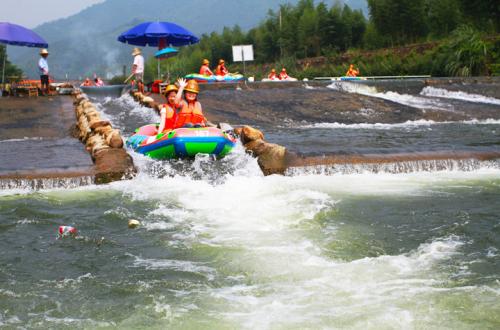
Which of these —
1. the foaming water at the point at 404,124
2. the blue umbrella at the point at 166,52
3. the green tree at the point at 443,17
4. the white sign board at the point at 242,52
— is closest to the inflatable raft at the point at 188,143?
the foaming water at the point at 404,124

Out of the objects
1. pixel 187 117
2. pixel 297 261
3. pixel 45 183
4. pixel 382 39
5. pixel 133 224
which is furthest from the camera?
pixel 382 39

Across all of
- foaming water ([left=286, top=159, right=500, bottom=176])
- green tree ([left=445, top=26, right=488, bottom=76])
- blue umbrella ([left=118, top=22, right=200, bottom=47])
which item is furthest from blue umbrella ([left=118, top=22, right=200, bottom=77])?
green tree ([left=445, top=26, right=488, bottom=76])

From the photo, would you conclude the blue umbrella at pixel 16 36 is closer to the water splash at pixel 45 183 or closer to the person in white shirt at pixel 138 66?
the person in white shirt at pixel 138 66

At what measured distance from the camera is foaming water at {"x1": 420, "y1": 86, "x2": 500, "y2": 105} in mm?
19000

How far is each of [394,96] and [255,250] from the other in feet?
48.7

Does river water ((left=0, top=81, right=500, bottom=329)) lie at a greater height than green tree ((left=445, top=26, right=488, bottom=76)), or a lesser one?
lesser

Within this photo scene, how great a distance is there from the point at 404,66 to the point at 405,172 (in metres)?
22.5

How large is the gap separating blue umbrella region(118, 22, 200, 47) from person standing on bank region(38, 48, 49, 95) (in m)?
2.17

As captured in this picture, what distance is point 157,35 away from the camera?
18.3m

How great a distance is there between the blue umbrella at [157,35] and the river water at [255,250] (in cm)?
952

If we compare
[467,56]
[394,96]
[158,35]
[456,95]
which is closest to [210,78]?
[158,35]

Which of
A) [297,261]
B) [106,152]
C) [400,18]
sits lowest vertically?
[297,261]

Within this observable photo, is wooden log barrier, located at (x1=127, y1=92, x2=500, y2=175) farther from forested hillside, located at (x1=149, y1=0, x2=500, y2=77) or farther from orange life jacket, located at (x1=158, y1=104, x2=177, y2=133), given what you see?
forested hillside, located at (x1=149, y1=0, x2=500, y2=77)

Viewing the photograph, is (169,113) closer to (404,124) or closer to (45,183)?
(45,183)
